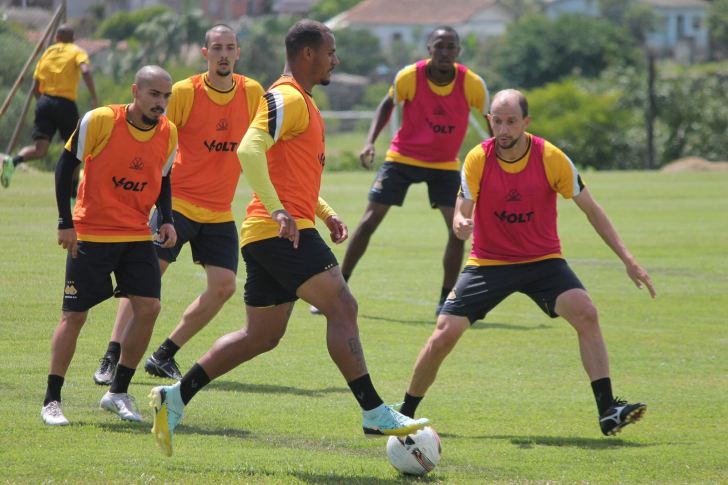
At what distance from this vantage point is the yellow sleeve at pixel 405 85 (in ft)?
31.6

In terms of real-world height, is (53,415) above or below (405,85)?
below

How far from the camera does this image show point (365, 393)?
15.9 ft

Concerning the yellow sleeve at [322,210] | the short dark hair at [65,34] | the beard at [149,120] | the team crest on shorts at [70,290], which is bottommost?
the team crest on shorts at [70,290]

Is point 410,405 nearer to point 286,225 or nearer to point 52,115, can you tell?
point 286,225

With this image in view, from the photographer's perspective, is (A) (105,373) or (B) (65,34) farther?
(B) (65,34)

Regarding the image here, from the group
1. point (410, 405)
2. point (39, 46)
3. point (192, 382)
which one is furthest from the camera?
point (39, 46)

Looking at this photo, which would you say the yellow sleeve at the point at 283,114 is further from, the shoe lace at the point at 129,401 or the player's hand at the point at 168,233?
the shoe lace at the point at 129,401

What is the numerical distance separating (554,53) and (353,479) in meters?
77.7

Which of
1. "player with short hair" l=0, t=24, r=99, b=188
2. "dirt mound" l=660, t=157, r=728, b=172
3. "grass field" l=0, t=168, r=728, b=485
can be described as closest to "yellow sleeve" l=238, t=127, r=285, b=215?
"grass field" l=0, t=168, r=728, b=485

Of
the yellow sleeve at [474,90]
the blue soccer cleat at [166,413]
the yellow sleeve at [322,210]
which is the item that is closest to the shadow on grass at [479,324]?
the yellow sleeve at [474,90]

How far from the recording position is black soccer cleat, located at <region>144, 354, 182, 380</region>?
671 cm

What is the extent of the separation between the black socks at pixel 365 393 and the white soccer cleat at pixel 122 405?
58.9 inches

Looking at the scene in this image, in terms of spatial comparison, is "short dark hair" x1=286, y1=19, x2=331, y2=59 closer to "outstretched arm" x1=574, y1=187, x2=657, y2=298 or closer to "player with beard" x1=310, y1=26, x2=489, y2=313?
"outstretched arm" x1=574, y1=187, x2=657, y2=298

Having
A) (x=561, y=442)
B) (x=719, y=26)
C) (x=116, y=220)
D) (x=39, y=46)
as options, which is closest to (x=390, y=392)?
(x=561, y=442)
